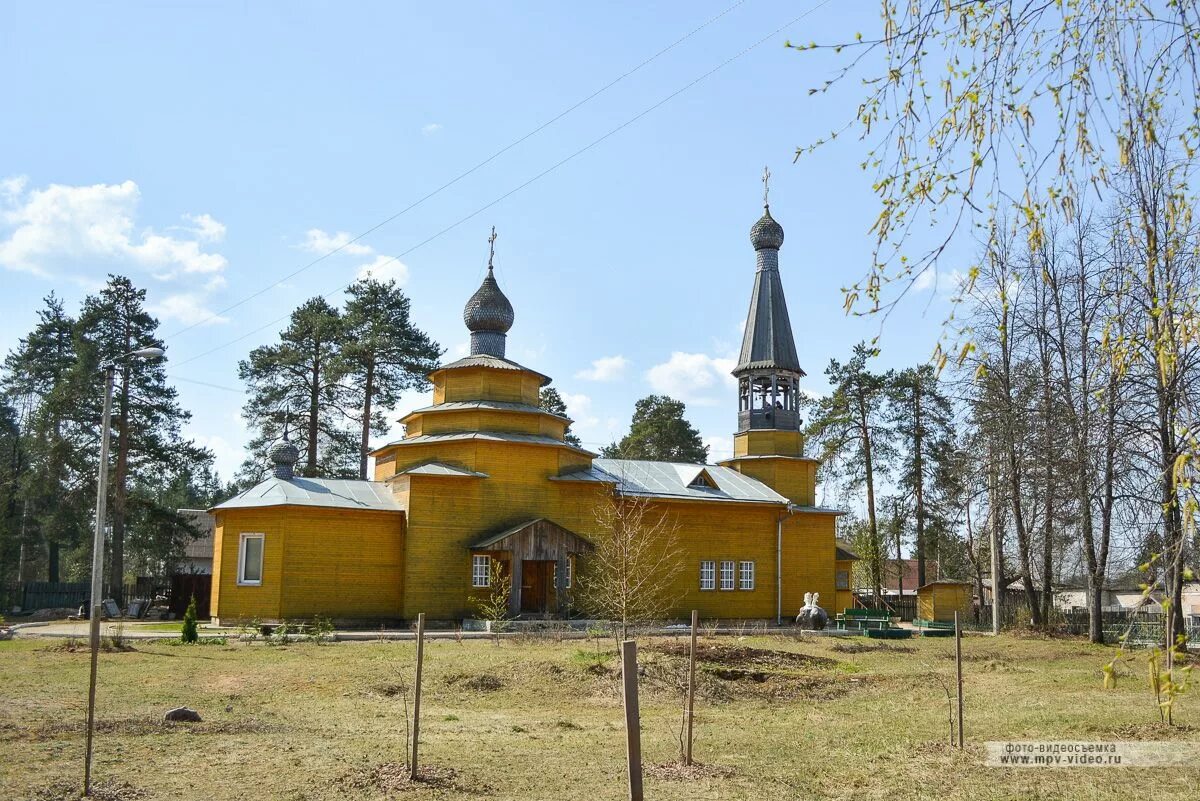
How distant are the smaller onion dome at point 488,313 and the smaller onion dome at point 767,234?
10540 millimetres

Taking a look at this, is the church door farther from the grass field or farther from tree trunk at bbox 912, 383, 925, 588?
tree trunk at bbox 912, 383, 925, 588

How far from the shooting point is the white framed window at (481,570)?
90.5ft

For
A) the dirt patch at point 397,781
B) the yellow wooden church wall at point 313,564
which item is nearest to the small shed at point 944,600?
the yellow wooden church wall at point 313,564

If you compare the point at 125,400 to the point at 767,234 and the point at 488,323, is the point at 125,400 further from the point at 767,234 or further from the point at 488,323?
the point at 767,234

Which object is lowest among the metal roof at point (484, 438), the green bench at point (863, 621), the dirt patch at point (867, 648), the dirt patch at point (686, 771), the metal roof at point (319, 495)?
the green bench at point (863, 621)

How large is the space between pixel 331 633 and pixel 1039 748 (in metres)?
16.8

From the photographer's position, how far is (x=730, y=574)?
105ft

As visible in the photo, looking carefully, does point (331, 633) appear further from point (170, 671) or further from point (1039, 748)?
point (1039, 748)

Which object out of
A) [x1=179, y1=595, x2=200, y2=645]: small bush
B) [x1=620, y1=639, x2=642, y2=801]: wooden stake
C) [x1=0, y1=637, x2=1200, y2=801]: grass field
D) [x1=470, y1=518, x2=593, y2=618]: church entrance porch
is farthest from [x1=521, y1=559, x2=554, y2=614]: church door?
[x1=620, y1=639, x2=642, y2=801]: wooden stake

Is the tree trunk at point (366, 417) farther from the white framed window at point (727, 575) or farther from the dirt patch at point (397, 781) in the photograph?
the dirt patch at point (397, 781)

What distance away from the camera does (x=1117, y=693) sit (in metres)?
14.7

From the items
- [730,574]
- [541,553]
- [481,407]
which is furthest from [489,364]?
[730,574]

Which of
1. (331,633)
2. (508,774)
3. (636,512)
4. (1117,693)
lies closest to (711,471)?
(636,512)

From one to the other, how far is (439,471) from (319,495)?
3.50 m
